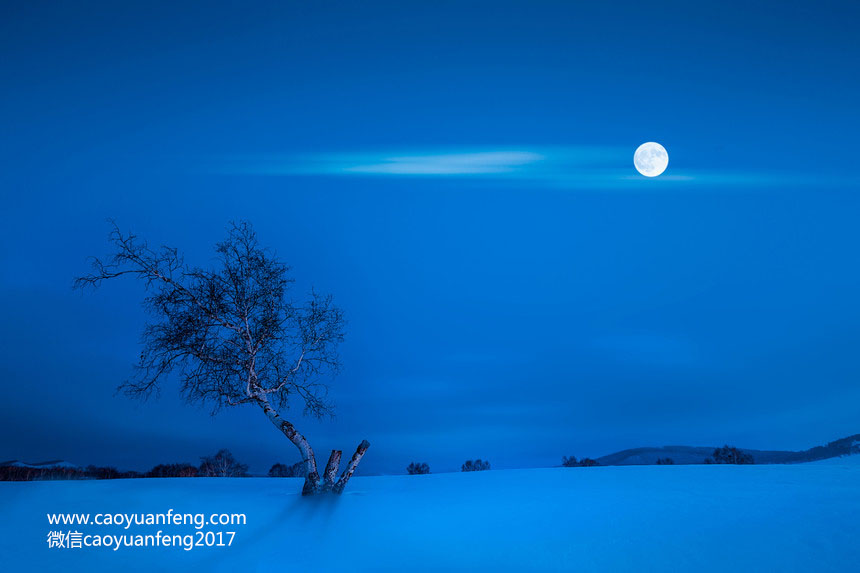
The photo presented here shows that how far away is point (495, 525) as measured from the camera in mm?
9156

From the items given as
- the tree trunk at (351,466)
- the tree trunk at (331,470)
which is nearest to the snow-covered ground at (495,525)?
the tree trunk at (351,466)

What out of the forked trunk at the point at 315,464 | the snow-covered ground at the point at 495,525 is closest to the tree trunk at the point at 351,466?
the forked trunk at the point at 315,464

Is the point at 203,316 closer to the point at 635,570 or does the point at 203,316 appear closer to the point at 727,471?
the point at 635,570

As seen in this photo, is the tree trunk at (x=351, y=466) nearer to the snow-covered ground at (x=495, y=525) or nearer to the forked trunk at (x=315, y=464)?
the forked trunk at (x=315, y=464)

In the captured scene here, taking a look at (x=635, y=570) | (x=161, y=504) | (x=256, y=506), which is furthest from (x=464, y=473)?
(x=635, y=570)

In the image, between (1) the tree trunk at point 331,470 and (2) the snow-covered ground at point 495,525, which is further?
(1) the tree trunk at point 331,470

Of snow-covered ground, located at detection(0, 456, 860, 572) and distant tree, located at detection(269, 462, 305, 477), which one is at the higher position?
distant tree, located at detection(269, 462, 305, 477)

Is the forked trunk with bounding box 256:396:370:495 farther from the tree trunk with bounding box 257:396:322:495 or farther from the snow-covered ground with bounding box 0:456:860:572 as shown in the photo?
the snow-covered ground with bounding box 0:456:860:572

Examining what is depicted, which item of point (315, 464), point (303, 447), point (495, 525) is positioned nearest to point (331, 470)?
Answer: point (315, 464)

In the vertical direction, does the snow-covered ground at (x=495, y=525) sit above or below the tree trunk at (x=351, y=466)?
below

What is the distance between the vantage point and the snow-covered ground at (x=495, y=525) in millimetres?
7152

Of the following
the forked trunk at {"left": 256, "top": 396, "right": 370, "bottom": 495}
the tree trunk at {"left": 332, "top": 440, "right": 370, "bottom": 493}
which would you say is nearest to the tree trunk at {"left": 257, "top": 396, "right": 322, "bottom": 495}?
the forked trunk at {"left": 256, "top": 396, "right": 370, "bottom": 495}

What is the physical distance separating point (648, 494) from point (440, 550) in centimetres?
580

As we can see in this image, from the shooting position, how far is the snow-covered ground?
7.15 meters
